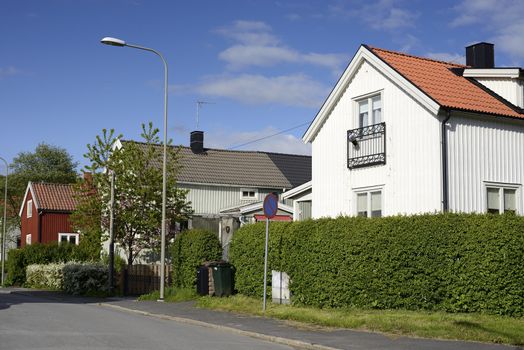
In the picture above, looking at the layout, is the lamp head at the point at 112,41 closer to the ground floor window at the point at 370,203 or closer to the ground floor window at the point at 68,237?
the ground floor window at the point at 370,203

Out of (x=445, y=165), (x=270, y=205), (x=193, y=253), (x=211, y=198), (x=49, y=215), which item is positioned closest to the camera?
(x=270, y=205)

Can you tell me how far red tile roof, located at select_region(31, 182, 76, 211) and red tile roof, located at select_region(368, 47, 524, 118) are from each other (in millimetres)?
34616

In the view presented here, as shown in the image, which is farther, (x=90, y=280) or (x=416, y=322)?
(x=90, y=280)

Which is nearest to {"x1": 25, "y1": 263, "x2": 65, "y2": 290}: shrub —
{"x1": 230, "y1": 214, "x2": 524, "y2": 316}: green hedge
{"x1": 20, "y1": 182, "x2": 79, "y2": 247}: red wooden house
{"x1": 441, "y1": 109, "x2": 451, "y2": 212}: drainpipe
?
{"x1": 20, "y1": 182, "x2": 79, "y2": 247}: red wooden house

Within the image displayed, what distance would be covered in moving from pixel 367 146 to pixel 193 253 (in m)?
7.21

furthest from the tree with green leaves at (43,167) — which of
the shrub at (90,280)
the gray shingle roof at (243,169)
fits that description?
the shrub at (90,280)

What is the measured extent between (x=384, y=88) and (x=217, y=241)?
7.90m

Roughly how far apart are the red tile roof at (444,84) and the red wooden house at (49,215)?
33.9 m

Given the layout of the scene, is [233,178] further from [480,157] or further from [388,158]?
[480,157]

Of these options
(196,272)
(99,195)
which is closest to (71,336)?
(196,272)

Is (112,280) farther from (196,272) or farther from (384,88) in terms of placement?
(384,88)

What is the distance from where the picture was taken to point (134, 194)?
109 feet

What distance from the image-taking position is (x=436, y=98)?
21.3 meters

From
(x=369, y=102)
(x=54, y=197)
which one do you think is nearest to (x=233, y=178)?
(x=54, y=197)
